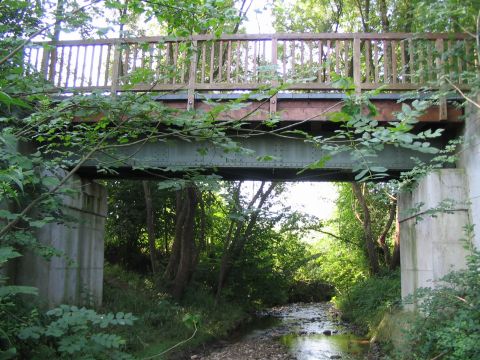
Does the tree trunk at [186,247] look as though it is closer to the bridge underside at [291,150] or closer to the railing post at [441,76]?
the bridge underside at [291,150]

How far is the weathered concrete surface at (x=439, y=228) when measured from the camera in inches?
347

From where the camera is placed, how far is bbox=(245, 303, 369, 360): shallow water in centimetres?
1324

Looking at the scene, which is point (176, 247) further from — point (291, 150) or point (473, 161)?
point (473, 161)

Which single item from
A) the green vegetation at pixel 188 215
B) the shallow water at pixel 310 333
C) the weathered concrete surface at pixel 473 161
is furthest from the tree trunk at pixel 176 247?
the weathered concrete surface at pixel 473 161

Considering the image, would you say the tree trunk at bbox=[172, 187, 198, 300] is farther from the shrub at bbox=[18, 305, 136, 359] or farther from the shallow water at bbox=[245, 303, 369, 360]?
the shrub at bbox=[18, 305, 136, 359]

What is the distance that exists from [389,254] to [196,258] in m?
9.12

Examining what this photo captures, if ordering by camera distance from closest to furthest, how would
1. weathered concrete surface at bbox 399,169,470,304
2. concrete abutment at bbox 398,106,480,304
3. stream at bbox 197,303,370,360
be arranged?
concrete abutment at bbox 398,106,480,304, weathered concrete surface at bbox 399,169,470,304, stream at bbox 197,303,370,360

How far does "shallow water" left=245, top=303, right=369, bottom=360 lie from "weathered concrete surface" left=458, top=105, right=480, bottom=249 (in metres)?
5.31

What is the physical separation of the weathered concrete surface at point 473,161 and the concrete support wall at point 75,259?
24.0ft

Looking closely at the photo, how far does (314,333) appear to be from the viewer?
Result: 17.2m

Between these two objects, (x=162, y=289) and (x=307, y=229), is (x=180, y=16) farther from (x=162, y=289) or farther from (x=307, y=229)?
(x=307, y=229)

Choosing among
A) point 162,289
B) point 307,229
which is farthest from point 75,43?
point 307,229

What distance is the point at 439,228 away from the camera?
8.95 metres

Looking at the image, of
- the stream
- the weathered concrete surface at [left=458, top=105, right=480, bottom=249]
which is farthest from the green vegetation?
the stream
